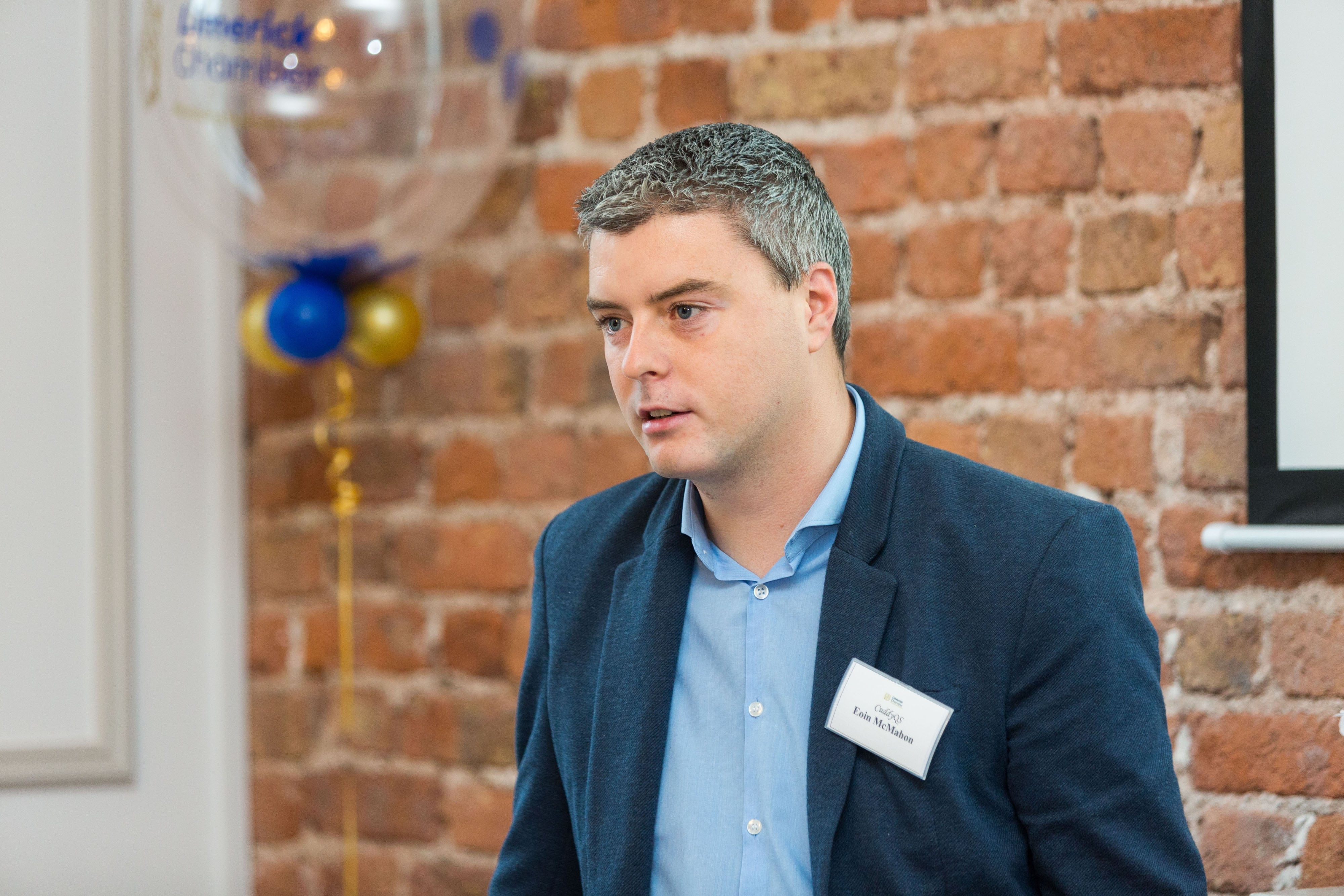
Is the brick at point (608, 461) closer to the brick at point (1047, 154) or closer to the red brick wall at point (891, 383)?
the red brick wall at point (891, 383)

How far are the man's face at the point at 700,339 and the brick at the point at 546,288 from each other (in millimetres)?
685

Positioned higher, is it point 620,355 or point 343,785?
point 620,355

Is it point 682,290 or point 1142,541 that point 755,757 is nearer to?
point 682,290

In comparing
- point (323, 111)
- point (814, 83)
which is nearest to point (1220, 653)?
point (814, 83)

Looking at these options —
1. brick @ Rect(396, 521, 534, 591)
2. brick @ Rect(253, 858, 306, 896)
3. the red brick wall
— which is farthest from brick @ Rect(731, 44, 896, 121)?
brick @ Rect(253, 858, 306, 896)

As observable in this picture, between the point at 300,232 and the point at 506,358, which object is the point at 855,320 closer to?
the point at 506,358

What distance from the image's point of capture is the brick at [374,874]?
1944 mm

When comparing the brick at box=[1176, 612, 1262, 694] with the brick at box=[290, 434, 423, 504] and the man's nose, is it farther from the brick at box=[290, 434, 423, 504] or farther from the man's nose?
the brick at box=[290, 434, 423, 504]

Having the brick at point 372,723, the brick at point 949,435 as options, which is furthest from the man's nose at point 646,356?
the brick at point 372,723

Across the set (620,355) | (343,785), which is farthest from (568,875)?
(343,785)

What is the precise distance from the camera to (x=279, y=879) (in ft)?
6.63

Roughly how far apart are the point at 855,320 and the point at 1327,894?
0.90 m

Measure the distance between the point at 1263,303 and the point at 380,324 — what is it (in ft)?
4.09

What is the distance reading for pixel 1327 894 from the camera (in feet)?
3.94
